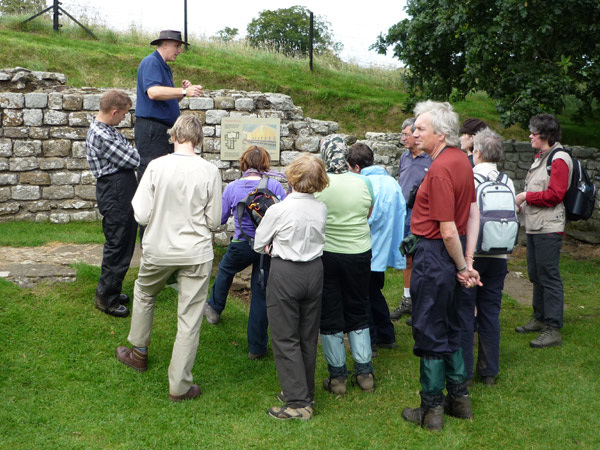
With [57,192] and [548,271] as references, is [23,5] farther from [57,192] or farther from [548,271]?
[548,271]

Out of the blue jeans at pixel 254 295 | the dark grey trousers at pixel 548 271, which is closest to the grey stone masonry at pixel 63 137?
the blue jeans at pixel 254 295

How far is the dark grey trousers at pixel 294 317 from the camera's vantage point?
150 inches

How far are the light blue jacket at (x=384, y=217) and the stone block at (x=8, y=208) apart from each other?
6.23 metres

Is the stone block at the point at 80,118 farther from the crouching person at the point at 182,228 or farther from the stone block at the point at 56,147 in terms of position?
the crouching person at the point at 182,228

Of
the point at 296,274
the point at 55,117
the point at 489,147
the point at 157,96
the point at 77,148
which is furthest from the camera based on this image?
the point at 77,148

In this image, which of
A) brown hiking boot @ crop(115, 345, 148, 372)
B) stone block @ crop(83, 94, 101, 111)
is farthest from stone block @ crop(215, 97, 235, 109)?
brown hiking boot @ crop(115, 345, 148, 372)

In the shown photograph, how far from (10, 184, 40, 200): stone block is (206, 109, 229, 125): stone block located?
2934 millimetres

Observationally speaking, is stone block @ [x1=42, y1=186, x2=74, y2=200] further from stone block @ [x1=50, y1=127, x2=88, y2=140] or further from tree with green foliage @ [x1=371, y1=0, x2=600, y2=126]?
tree with green foliage @ [x1=371, y1=0, x2=600, y2=126]

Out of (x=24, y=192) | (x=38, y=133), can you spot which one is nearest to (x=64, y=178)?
(x=24, y=192)

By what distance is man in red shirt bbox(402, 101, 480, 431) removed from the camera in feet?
11.8

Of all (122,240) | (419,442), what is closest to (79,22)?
(122,240)

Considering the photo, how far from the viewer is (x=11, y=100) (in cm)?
852

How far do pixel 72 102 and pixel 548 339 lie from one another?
24.8 feet

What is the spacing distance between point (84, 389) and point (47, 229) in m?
4.91
